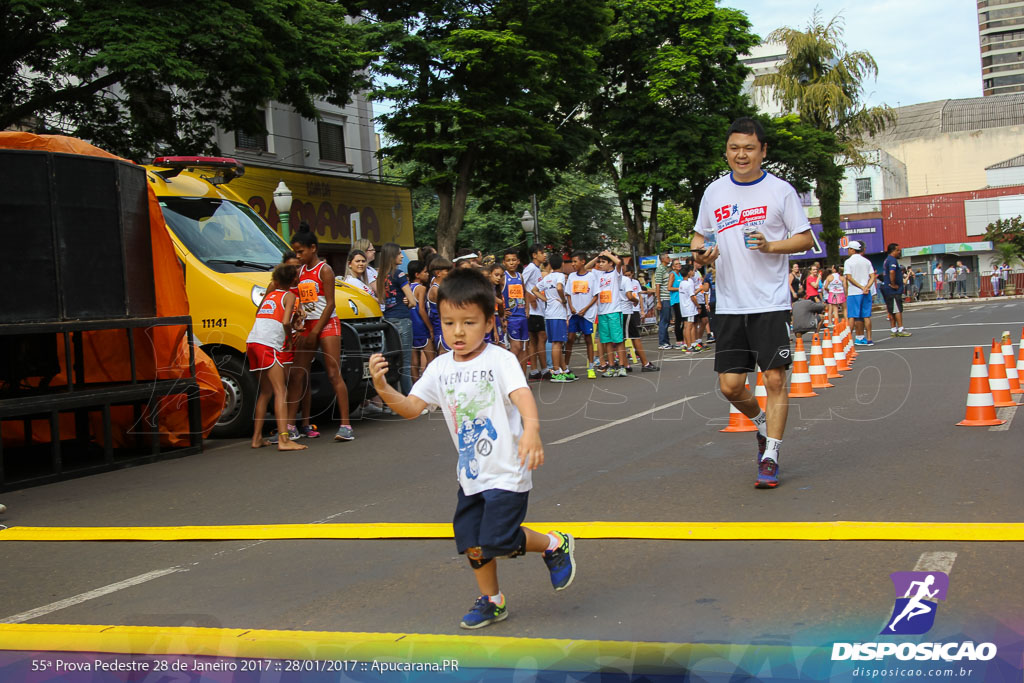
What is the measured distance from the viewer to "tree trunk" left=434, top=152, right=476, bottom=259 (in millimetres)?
27859

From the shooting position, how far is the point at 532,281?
612 inches

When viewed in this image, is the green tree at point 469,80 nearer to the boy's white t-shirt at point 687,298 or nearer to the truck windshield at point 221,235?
the boy's white t-shirt at point 687,298

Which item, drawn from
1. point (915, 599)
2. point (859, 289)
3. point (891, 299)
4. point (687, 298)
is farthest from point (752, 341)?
point (891, 299)

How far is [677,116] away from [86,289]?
1349 inches

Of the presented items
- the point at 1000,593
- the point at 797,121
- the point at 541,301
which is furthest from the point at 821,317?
the point at 1000,593

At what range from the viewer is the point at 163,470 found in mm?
8828

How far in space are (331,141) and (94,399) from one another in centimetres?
2899

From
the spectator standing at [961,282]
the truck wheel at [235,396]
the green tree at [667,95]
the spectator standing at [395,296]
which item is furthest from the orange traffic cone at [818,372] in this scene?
the spectator standing at [961,282]

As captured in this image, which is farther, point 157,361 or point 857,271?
point 857,271

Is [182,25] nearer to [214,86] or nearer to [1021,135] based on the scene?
[214,86]

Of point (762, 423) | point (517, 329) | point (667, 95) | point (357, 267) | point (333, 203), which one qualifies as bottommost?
point (762, 423)

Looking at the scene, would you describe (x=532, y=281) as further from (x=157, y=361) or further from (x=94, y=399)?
(x=94, y=399)

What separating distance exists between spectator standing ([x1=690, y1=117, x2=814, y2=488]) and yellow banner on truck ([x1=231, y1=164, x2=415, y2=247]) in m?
23.4

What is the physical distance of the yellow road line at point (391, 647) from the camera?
10.9 feet
